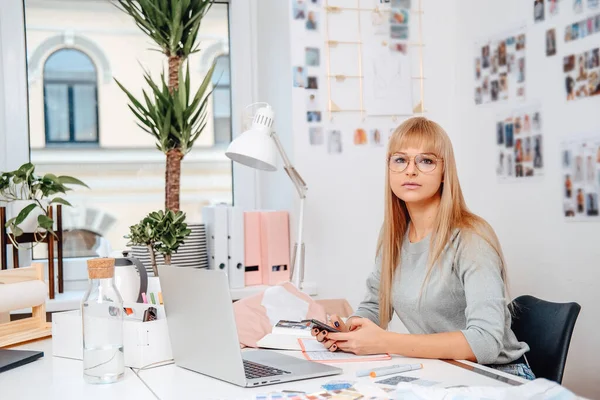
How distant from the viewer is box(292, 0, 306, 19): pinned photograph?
10.5ft

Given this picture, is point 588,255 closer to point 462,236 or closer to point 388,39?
point 462,236

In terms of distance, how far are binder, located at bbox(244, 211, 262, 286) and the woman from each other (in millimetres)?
986

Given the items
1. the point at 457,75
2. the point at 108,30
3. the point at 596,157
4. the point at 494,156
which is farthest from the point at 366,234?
the point at 108,30

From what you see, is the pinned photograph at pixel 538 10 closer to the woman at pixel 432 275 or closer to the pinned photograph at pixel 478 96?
the pinned photograph at pixel 478 96

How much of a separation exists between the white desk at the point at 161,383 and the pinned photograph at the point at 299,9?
1.89 m

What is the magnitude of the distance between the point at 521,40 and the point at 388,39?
632mm

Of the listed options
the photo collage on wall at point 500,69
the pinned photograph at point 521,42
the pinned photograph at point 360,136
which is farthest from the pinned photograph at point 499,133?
the pinned photograph at point 360,136

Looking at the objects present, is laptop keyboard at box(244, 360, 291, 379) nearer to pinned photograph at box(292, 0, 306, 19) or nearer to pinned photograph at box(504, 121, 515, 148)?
pinned photograph at box(504, 121, 515, 148)

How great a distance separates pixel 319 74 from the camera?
10.6 ft

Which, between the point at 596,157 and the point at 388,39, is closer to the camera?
the point at 596,157

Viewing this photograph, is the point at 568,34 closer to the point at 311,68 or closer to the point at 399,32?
the point at 399,32

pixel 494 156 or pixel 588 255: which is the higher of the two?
pixel 494 156

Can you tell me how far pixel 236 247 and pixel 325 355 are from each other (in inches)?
54.8

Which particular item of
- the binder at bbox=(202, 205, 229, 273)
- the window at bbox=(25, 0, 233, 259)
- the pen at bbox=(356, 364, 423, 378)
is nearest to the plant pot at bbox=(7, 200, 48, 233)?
the window at bbox=(25, 0, 233, 259)
